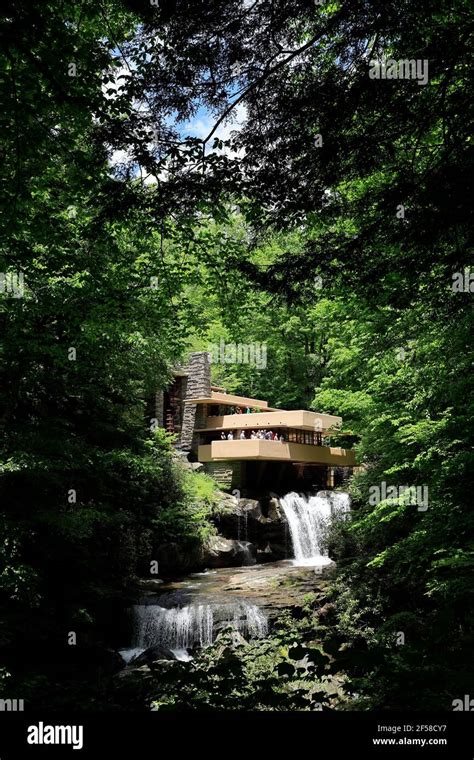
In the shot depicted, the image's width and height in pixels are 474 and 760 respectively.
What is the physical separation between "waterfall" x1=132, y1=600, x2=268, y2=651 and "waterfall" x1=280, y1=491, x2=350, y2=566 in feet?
23.7

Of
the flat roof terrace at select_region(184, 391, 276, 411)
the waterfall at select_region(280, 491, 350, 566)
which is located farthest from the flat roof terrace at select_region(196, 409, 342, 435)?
the waterfall at select_region(280, 491, 350, 566)

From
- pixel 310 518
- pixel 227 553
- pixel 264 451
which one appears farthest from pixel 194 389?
pixel 227 553

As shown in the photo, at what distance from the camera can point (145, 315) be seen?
8.90m

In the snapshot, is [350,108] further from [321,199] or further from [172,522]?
[172,522]

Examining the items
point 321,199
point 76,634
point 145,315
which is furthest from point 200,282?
point 76,634

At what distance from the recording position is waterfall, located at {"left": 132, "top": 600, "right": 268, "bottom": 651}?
1224cm

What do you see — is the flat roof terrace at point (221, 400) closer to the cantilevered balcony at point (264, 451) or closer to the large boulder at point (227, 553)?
the cantilevered balcony at point (264, 451)

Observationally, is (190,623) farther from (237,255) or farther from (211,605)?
(237,255)

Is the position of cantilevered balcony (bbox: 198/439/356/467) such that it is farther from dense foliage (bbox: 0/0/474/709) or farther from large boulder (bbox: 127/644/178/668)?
large boulder (bbox: 127/644/178/668)

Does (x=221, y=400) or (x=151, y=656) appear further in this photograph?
(x=221, y=400)

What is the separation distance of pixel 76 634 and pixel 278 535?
11.3m

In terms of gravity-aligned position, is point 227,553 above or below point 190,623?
above

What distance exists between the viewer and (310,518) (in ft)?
69.7

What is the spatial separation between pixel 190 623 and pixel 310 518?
9.52 meters
